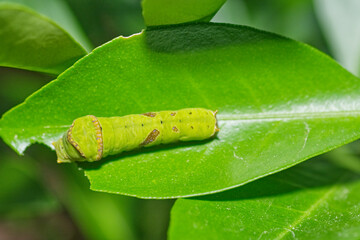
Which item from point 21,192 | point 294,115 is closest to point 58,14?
point 21,192

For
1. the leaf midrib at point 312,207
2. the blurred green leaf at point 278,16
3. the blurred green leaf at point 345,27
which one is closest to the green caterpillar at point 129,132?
the leaf midrib at point 312,207

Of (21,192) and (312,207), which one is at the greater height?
(312,207)

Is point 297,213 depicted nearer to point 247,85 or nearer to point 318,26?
point 247,85

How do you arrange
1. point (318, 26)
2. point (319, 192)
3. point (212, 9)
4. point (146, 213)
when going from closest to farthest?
point (212, 9), point (319, 192), point (146, 213), point (318, 26)

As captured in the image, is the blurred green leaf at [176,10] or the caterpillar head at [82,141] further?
the caterpillar head at [82,141]

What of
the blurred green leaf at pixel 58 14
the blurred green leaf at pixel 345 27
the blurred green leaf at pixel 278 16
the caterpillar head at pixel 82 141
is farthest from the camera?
the blurred green leaf at pixel 278 16

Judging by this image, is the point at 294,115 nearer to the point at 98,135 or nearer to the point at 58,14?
the point at 98,135

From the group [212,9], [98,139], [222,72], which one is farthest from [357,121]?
[98,139]

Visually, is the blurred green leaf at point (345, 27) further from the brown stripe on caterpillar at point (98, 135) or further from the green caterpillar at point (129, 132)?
the brown stripe on caterpillar at point (98, 135)
